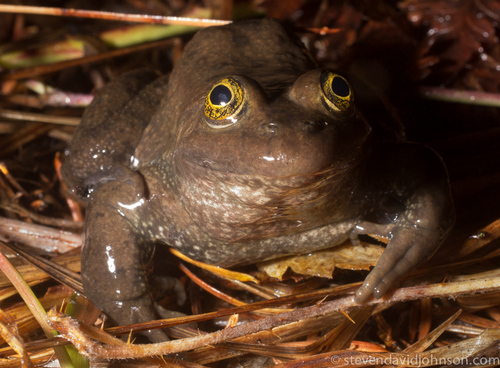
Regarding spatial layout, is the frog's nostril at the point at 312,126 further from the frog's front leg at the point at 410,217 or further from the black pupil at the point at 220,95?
the frog's front leg at the point at 410,217

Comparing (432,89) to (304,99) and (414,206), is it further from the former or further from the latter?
(304,99)

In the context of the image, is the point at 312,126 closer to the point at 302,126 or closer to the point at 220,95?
the point at 302,126

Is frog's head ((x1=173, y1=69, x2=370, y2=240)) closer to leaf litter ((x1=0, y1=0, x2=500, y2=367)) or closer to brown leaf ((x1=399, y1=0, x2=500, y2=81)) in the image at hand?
leaf litter ((x1=0, y1=0, x2=500, y2=367))

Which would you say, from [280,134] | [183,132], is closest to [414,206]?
[280,134]

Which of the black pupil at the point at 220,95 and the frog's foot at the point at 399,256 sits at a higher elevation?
the black pupil at the point at 220,95

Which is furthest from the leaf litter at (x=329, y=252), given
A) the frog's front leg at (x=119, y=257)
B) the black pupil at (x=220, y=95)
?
the black pupil at (x=220, y=95)

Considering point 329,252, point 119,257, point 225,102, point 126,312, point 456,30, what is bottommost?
point 329,252

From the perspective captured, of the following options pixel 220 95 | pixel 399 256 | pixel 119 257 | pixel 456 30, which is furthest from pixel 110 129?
pixel 456 30
